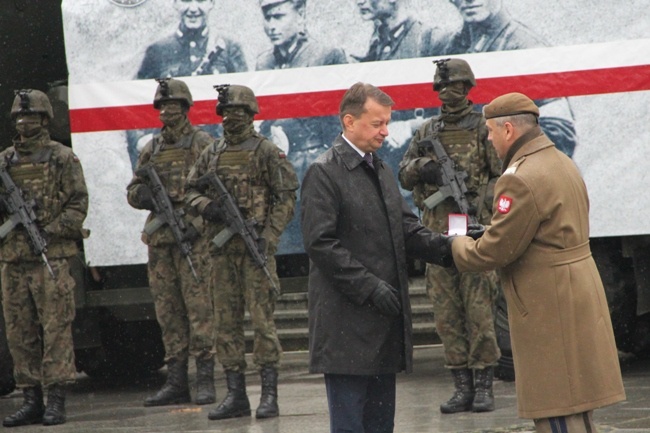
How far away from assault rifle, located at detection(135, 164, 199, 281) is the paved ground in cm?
115

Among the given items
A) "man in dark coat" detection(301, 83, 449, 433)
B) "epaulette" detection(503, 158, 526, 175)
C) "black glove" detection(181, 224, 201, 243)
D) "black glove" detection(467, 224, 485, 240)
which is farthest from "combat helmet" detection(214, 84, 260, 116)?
"epaulette" detection(503, 158, 526, 175)

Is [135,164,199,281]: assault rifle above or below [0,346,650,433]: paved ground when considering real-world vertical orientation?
above

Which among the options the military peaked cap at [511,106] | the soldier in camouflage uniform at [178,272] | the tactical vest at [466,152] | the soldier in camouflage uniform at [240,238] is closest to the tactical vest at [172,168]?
the soldier in camouflage uniform at [178,272]

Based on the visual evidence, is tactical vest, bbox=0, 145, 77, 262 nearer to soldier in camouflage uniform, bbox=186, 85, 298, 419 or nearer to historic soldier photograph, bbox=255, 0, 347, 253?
soldier in camouflage uniform, bbox=186, 85, 298, 419

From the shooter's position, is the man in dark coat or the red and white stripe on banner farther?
the red and white stripe on banner

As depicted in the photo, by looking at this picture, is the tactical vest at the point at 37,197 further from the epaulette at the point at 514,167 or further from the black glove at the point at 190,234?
the epaulette at the point at 514,167

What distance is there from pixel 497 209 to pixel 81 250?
18.6 ft

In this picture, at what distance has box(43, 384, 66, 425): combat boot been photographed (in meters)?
8.81

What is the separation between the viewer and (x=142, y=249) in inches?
379

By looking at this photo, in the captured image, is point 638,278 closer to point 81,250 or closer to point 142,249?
point 142,249

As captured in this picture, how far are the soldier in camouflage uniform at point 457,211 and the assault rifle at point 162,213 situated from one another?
5.96 feet

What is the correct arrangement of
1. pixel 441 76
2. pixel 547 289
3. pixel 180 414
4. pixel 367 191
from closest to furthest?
pixel 547 289
pixel 367 191
pixel 441 76
pixel 180 414

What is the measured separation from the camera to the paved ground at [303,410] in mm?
7641

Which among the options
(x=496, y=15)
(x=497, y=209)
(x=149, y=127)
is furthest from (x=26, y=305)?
(x=497, y=209)
